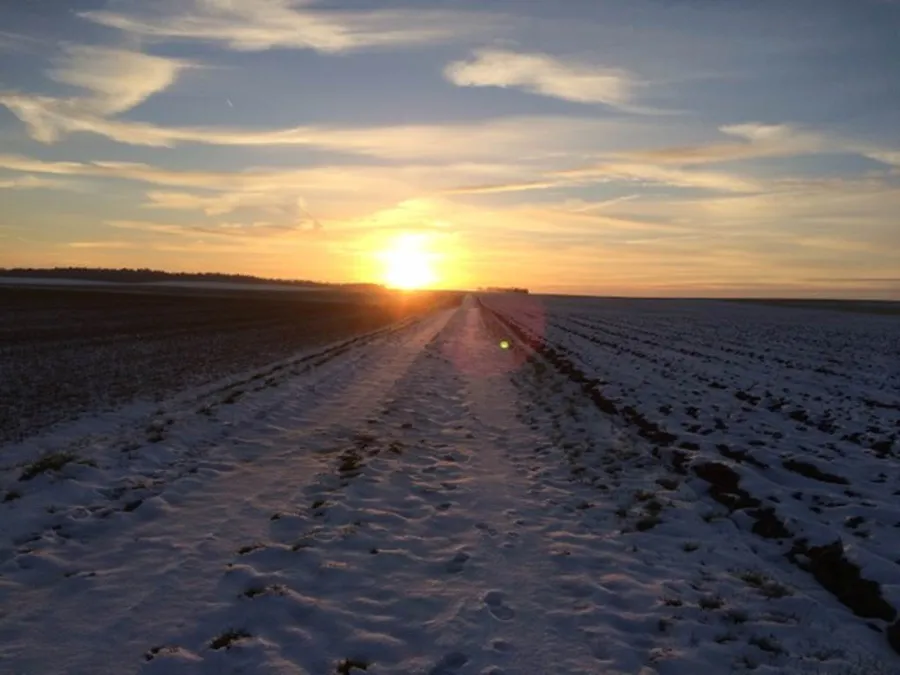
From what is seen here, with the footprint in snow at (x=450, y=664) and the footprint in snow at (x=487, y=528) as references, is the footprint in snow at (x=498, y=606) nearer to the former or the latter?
the footprint in snow at (x=450, y=664)

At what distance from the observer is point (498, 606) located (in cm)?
639

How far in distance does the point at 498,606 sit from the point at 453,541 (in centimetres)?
178

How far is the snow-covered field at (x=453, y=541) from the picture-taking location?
562 centimetres

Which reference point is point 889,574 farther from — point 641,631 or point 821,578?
point 641,631

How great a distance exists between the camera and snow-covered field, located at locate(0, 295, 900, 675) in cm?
562

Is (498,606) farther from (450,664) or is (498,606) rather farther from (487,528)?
(487,528)

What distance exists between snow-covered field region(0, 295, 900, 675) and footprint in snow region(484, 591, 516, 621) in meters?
0.02

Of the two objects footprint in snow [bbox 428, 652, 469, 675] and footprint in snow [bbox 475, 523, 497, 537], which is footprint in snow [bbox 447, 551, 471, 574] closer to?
footprint in snow [bbox 475, 523, 497, 537]

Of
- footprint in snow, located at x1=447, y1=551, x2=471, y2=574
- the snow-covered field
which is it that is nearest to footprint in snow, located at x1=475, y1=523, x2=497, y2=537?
the snow-covered field

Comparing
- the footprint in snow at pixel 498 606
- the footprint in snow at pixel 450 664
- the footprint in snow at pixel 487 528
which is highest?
the footprint in snow at pixel 487 528

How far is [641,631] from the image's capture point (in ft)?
19.6

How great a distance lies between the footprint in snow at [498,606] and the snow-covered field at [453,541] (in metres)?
0.02

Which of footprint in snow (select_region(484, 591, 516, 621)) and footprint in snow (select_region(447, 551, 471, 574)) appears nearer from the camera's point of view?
footprint in snow (select_region(484, 591, 516, 621))

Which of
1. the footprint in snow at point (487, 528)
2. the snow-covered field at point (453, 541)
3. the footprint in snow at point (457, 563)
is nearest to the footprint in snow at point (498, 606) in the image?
the snow-covered field at point (453, 541)
